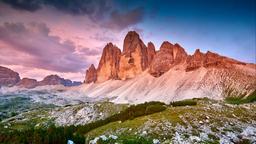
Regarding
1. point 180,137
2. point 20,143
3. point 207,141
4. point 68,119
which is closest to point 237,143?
point 207,141

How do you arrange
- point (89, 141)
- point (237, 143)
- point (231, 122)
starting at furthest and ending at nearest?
point (231, 122) → point (89, 141) → point (237, 143)

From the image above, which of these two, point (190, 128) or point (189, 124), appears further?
point (189, 124)

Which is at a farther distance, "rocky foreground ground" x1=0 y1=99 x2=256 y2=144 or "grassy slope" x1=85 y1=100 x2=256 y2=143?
"grassy slope" x1=85 y1=100 x2=256 y2=143

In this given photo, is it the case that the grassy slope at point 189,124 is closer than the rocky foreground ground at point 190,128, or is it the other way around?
the rocky foreground ground at point 190,128

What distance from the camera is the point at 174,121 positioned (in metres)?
89.2

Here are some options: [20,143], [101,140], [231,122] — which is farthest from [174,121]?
[20,143]

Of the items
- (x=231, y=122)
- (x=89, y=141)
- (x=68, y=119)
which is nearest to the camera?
(x=89, y=141)

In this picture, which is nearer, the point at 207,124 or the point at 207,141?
the point at 207,141

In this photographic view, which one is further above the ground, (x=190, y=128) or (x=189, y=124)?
(x=189, y=124)

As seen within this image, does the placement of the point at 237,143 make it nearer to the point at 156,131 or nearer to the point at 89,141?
the point at 156,131

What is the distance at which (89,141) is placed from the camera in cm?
8350

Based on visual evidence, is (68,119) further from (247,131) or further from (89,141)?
(247,131)

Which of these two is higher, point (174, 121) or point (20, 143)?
point (174, 121)

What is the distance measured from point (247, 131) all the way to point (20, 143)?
65582mm
